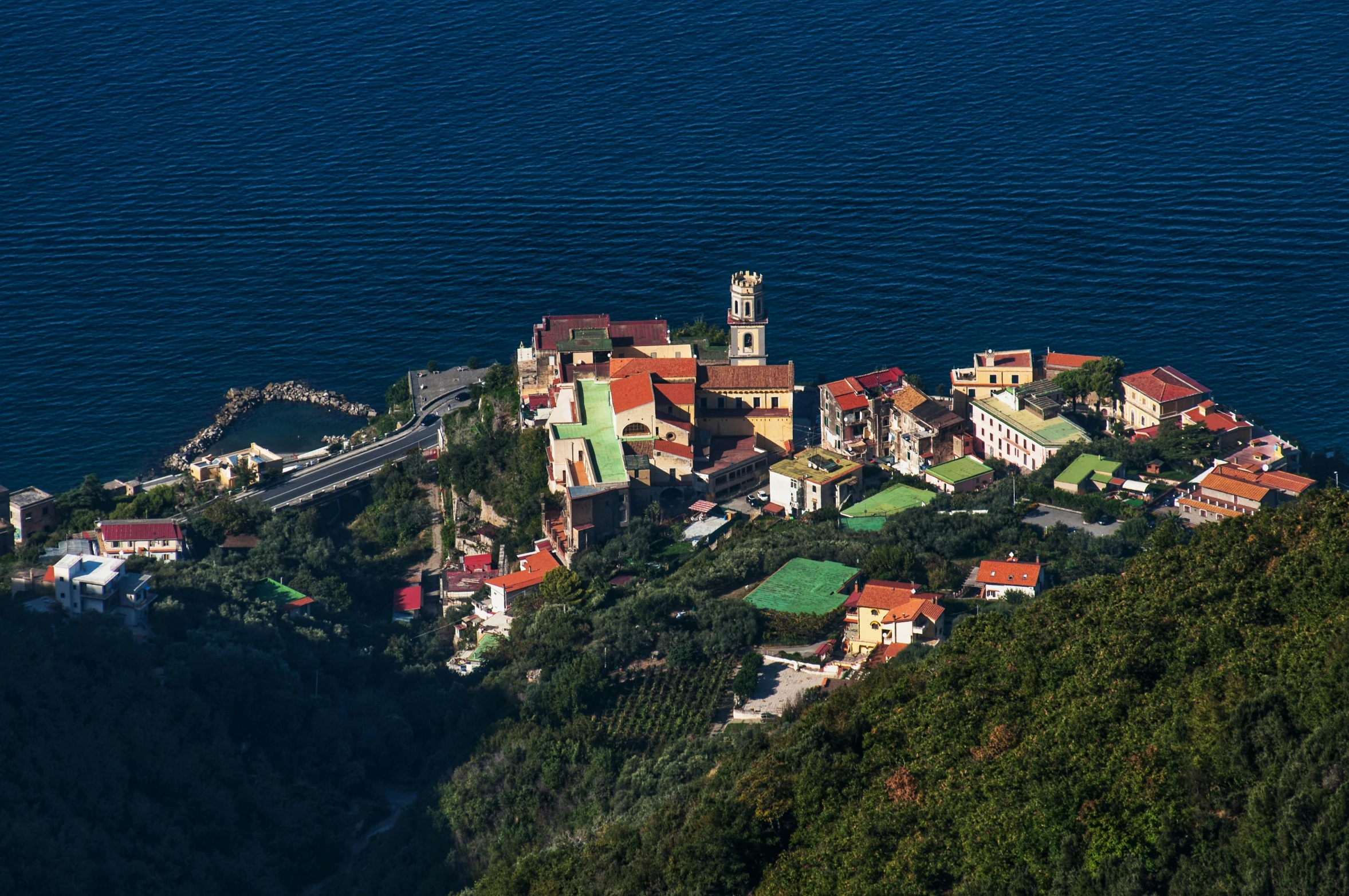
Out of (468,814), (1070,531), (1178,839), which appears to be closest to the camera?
(1178,839)

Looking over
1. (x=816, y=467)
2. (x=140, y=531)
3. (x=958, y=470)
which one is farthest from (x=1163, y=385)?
(x=140, y=531)

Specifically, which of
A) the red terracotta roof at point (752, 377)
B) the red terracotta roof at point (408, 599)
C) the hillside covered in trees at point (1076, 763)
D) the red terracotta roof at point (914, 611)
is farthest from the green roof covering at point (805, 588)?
the red terracotta roof at point (408, 599)

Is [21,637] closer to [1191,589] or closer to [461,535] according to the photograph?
[461,535]

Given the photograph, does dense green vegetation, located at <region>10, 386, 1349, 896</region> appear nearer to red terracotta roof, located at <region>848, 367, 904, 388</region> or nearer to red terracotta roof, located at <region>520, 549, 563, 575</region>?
red terracotta roof, located at <region>520, 549, 563, 575</region>

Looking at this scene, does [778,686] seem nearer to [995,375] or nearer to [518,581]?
[518,581]

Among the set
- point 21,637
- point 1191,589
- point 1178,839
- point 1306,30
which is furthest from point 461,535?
point 1306,30

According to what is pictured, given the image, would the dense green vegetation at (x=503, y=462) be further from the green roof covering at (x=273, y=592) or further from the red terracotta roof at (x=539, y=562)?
the green roof covering at (x=273, y=592)

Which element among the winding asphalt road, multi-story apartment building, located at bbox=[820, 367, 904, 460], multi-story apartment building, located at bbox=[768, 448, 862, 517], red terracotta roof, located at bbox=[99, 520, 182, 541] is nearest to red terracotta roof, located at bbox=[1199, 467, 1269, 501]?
multi-story apartment building, located at bbox=[768, 448, 862, 517]
